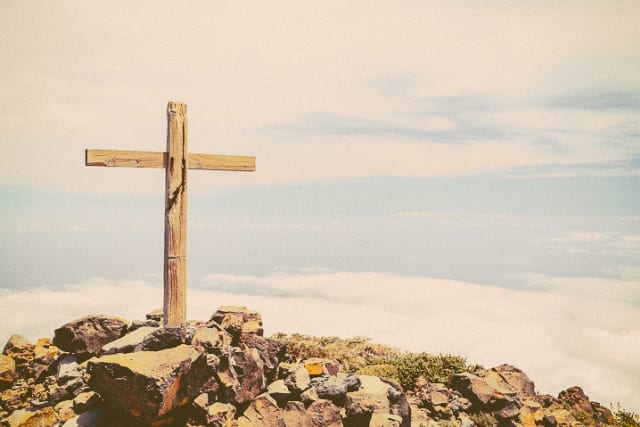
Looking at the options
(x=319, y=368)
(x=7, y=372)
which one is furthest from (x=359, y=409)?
(x=7, y=372)

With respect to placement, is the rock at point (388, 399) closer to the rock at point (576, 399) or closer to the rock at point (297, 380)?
the rock at point (297, 380)

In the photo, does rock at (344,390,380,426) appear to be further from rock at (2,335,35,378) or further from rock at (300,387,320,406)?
rock at (2,335,35,378)

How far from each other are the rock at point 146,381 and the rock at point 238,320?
63.0 inches

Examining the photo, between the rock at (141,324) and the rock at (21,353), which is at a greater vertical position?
the rock at (141,324)

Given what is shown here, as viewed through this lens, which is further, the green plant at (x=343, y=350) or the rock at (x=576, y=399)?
the green plant at (x=343, y=350)

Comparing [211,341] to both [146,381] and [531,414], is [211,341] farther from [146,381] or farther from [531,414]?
[531,414]

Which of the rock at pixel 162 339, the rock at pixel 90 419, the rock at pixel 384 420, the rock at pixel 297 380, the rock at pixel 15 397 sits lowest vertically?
the rock at pixel 15 397

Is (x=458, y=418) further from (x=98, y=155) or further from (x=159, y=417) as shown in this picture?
(x=98, y=155)

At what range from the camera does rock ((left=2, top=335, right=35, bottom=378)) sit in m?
10.4

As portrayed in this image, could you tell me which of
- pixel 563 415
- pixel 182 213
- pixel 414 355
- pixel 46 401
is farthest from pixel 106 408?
pixel 563 415

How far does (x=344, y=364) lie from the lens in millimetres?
14695

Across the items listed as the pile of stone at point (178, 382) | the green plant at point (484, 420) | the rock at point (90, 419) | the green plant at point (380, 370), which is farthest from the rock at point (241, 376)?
the green plant at point (484, 420)

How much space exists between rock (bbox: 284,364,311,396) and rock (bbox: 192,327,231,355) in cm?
158

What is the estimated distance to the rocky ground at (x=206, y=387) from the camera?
7.89m
